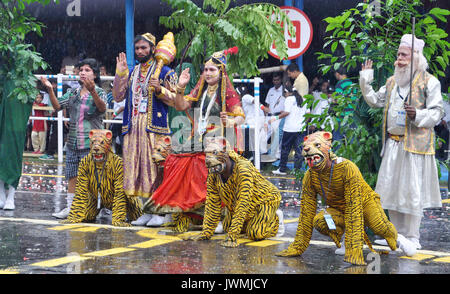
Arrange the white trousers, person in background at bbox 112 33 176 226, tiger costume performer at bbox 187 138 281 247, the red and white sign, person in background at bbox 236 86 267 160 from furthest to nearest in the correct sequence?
the white trousers, person in background at bbox 236 86 267 160, the red and white sign, person in background at bbox 112 33 176 226, tiger costume performer at bbox 187 138 281 247

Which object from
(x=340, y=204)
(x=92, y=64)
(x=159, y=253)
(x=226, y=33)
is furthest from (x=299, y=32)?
(x=159, y=253)

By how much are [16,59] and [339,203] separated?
480cm

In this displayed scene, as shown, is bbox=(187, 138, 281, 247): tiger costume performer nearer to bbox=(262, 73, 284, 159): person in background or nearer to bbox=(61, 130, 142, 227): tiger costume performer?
bbox=(61, 130, 142, 227): tiger costume performer

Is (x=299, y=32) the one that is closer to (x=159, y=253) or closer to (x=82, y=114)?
(x=82, y=114)

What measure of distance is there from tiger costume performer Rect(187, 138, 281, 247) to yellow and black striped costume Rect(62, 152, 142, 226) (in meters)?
1.34

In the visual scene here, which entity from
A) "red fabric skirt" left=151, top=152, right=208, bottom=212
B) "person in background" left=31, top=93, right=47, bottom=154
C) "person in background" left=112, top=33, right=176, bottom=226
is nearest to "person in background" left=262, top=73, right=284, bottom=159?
"person in background" left=31, top=93, right=47, bottom=154

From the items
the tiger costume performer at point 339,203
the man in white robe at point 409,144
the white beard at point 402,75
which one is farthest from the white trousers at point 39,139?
the tiger costume performer at point 339,203

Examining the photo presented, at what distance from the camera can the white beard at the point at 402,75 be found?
8.32 m

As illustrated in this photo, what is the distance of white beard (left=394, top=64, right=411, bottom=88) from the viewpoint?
8.32 m

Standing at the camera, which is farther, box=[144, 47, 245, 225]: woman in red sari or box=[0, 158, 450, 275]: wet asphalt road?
box=[144, 47, 245, 225]: woman in red sari

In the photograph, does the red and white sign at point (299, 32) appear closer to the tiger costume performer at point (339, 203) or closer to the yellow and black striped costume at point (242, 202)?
the yellow and black striped costume at point (242, 202)

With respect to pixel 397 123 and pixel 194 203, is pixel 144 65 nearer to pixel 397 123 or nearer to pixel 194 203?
pixel 194 203

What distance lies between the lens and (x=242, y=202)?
814 centimetres
